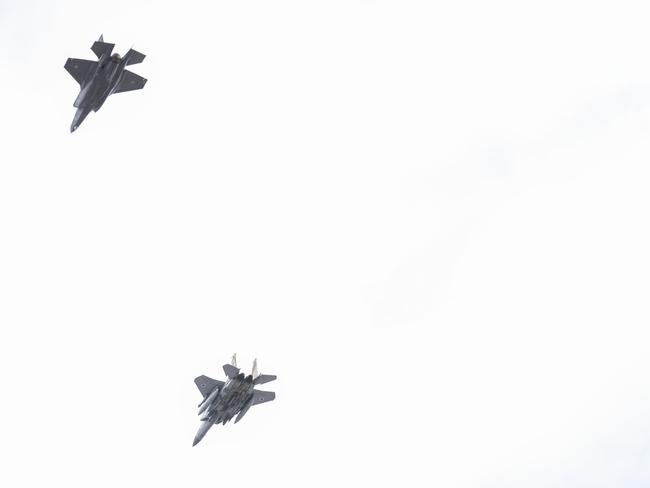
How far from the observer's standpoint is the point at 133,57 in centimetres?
6831

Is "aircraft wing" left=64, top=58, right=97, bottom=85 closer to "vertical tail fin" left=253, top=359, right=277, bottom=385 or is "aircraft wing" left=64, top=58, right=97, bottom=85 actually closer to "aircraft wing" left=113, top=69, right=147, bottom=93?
"aircraft wing" left=113, top=69, right=147, bottom=93

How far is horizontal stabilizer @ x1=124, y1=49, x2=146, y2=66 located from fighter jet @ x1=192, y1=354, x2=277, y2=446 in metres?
31.1

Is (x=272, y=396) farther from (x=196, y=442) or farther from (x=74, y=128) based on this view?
(x=74, y=128)

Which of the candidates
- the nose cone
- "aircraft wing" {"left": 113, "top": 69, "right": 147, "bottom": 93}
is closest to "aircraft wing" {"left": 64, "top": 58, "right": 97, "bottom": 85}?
"aircraft wing" {"left": 113, "top": 69, "right": 147, "bottom": 93}

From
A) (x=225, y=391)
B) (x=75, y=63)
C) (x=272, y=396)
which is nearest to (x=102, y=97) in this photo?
(x=75, y=63)

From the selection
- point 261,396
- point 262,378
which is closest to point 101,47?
point 262,378

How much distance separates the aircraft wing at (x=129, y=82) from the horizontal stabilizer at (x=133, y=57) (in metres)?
2.76

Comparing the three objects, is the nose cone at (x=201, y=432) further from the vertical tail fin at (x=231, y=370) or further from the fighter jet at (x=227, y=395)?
the vertical tail fin at (x=231, y=370)

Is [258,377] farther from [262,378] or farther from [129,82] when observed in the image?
[129,82]

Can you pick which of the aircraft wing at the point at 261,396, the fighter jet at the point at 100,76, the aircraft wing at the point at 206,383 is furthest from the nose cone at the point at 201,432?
the fighter jet at the point at 100,76

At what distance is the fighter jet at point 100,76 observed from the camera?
2689 inches

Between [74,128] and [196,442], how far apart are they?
36891 millimetres

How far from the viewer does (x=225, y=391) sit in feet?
268

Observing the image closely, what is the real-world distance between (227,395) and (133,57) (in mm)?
35470
